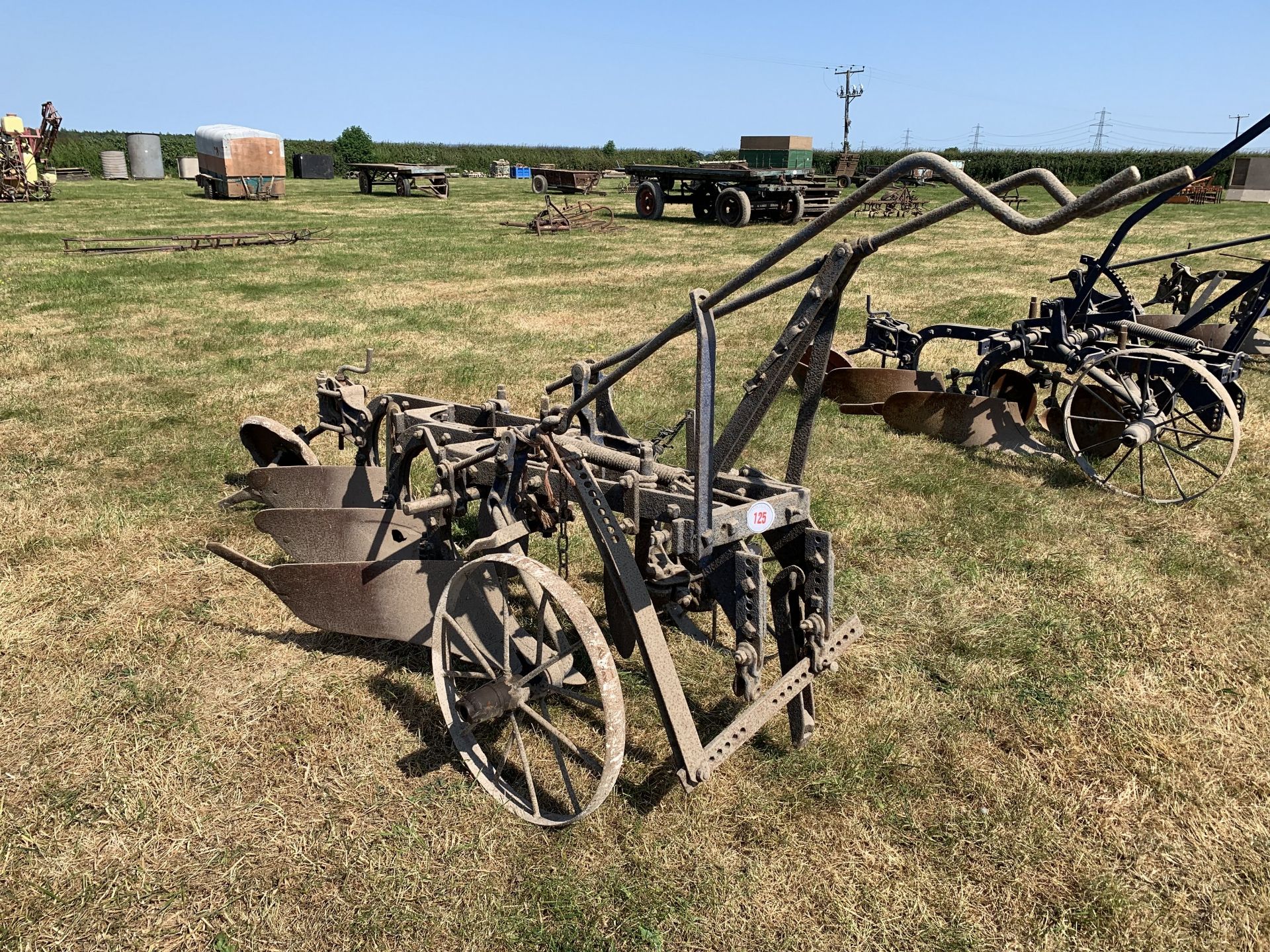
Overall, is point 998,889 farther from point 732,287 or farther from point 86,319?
point 86,319

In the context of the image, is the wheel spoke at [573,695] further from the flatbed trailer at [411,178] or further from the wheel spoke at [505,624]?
the flatbed trailer at [411,178]

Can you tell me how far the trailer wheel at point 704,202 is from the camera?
77.0 feet

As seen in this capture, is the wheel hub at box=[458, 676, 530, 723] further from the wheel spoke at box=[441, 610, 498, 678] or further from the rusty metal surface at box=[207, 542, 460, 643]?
the rusty metal surface at box=[207, 542, 460, 643]

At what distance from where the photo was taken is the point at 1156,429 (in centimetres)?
566

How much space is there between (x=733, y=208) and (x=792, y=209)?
1698mm

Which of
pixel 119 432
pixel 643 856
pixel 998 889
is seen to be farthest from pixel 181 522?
pixel 998 889

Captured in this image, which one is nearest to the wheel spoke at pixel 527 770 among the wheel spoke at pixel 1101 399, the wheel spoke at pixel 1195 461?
the wheel spoke at pixel 1195 461

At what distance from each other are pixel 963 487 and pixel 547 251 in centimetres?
1365

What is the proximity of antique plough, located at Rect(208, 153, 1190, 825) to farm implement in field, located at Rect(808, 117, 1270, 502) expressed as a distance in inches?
130

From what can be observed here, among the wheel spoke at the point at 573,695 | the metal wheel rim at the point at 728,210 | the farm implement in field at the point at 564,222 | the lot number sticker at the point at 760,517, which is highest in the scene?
the metal wheel rim at the point at 728,210

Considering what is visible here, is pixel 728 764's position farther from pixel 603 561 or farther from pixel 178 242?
pixel 178 242

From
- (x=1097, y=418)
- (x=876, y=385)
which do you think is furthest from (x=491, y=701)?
(x=876, y=385)

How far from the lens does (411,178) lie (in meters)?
31.7

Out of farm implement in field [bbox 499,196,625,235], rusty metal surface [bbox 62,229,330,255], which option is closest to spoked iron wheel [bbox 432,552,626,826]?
rusty metal surface [bbox 62,229,330,255]
